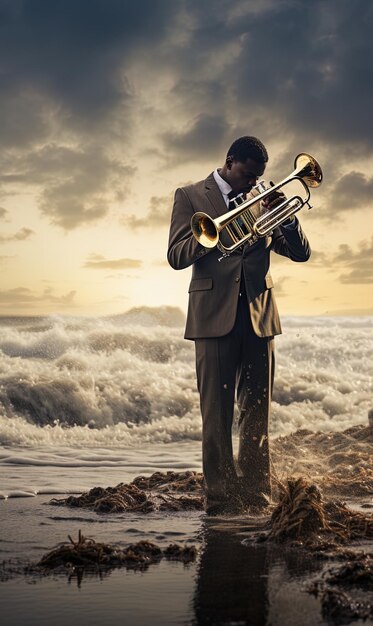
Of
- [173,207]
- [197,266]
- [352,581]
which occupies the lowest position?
[352,581]

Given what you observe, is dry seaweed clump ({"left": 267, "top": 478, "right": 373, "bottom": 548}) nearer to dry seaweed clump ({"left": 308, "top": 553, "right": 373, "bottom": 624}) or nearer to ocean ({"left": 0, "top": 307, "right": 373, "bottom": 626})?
ocean ({"left": 0, "top": 307, "right": 373, "bottom": 626})

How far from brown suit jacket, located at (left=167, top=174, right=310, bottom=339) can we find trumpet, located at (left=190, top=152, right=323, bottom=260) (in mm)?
131

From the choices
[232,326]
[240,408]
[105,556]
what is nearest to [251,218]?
[232,326]

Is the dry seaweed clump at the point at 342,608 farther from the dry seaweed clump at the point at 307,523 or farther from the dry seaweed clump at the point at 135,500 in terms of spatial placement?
the dry seaweed clump at the point at 135,500

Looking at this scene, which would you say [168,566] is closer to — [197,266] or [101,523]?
[101,523]

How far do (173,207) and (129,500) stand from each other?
2.04 meters

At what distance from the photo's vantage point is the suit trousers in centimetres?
574

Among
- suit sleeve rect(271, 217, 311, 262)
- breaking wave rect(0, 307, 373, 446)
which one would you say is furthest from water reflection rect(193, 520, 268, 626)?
breaking wave rect(0, 307, 373, 446)

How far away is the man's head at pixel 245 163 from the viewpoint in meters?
5.62

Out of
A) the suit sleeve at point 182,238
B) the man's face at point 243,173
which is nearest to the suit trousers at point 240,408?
the suit sleeve at point 182,238

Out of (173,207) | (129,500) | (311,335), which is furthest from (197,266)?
(311,335)

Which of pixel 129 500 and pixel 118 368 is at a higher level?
pixel 118 368

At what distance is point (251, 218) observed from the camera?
18.4 ft

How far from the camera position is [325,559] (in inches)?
170
